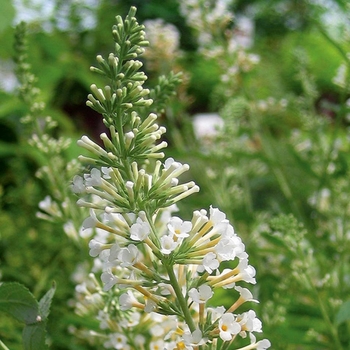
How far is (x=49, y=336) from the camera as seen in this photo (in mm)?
774

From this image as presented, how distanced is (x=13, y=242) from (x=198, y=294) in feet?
2.23

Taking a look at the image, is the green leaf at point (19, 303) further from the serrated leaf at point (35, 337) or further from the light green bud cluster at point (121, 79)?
the light green bud cluster at point (121, 79)

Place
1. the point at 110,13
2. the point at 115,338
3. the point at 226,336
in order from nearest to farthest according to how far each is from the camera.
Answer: the point at 226,336 < the point at 115,338 < the point at 110,13

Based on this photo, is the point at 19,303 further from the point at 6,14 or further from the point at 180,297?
the point at 6,14

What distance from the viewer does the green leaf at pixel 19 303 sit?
17.4 inches

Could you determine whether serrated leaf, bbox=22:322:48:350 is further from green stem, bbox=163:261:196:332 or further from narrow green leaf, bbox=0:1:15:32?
narrow green leaf, bbox=0:1:15:32

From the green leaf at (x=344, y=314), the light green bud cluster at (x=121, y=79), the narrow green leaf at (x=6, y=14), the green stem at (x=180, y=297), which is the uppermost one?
the light green bud cluster at (x=121, y=79)

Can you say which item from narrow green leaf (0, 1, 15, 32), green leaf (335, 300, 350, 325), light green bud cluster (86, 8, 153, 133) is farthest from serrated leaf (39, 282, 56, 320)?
narrow green leaf (0, 1, 15, 32)

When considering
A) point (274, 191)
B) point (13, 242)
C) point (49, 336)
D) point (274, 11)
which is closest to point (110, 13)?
point (274, 191)

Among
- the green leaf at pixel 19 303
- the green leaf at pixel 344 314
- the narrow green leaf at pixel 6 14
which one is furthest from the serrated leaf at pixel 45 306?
the narrow green leaf at pixel 6 14

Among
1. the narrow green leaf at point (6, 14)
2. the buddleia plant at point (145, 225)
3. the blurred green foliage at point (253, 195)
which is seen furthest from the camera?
the narrow green leaf at point (6, 14)

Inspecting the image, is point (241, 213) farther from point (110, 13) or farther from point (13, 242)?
point (110, 13)

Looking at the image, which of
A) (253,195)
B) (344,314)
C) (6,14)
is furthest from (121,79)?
(253,195)

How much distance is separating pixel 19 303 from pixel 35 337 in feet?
0.11
